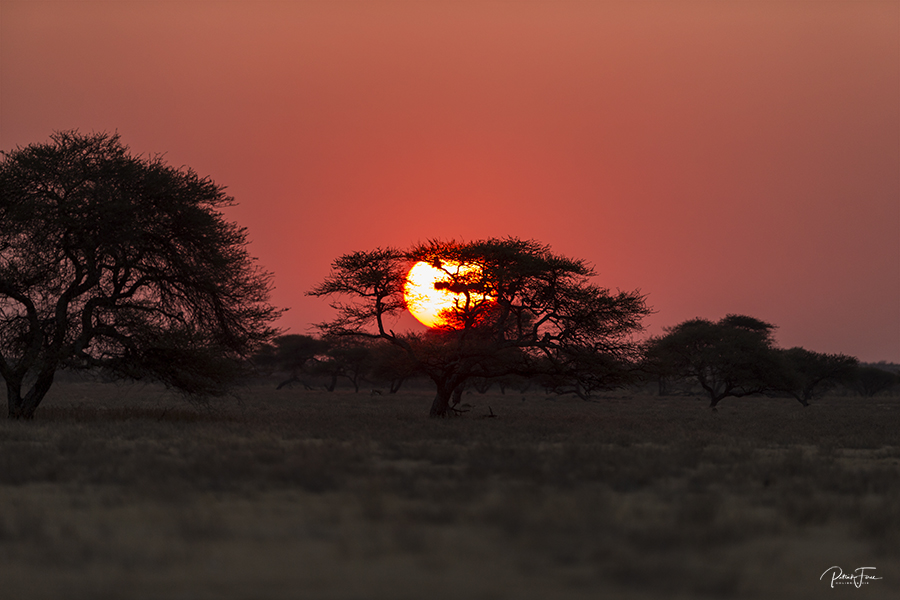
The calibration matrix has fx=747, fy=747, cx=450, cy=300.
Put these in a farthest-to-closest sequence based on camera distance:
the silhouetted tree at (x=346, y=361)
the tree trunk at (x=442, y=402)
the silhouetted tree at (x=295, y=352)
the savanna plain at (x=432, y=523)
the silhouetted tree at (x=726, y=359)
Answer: the silhouetted tree at (x=295, y=352), the silhouetted tree at (x=346, y=361), the silhouetted tree at (x=726, y=359), the tree trunk at (x=442, y=402), the savanna plain at (x=432, y=523)

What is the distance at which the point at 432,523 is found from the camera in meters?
9.11

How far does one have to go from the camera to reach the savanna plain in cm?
686

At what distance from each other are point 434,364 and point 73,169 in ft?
56.7

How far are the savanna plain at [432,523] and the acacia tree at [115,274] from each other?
29.7 ft

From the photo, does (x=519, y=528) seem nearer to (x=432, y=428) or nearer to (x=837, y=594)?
(x=837, y=594)

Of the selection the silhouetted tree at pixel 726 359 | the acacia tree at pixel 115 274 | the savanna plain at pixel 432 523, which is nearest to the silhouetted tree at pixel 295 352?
the silhouetted tree at pixel 726 359

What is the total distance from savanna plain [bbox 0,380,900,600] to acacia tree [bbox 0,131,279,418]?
29.7 feet

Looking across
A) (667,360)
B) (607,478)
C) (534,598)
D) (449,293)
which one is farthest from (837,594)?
(667,360)

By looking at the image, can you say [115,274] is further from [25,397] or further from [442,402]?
[442,402]

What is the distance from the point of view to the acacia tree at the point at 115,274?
78.4ft

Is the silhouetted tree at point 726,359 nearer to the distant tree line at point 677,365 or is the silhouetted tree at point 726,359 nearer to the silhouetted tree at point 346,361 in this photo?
the distant tree line at point 677,365

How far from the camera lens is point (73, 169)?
79.6ft

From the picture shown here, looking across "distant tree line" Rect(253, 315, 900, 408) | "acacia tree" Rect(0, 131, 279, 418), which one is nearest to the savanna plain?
"acacia tree" Rect(0, 131, 279, 418)

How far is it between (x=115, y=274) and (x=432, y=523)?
19.7m
